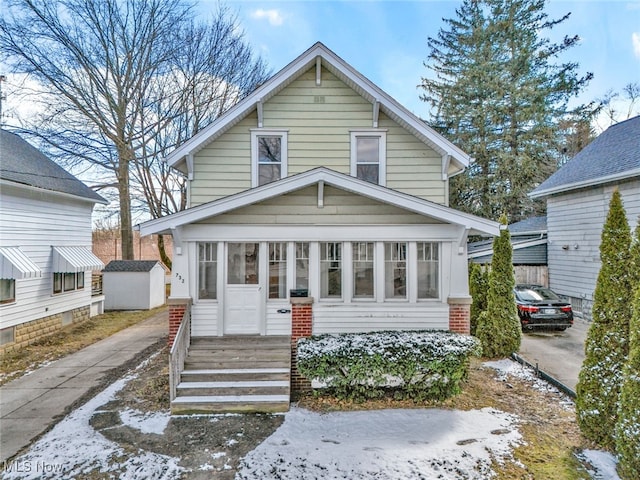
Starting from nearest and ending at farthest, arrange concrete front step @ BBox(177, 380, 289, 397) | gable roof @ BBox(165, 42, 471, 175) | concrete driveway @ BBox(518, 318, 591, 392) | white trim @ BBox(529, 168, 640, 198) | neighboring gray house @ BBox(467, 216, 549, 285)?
concrete front step @ BBox(177, 380, 289, 397), concrete driveway @ BBox(518, 318, 591, 392), gable roof @ BBox(165, 42, 471, 175), white trim @ BBox(529, 168, 640, 198), neighboring gray house @ BBox(467, 216, 549, 285)

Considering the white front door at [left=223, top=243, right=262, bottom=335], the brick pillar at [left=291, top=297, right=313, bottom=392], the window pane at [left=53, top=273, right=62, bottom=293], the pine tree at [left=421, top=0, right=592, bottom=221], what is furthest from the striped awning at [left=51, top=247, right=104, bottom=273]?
the pine tree at [left=421, top=0, right=592, bottom=221]

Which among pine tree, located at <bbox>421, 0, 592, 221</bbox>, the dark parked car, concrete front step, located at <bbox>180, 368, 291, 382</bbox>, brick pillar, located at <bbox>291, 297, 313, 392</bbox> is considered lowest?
concrete front step, located at <bbox>180, 368, 291, 382</bbox>

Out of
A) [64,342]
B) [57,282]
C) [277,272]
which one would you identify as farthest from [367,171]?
[57,282]

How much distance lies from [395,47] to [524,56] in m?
15.1

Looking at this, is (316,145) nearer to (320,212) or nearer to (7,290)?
(320,212)

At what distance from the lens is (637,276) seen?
4.64m

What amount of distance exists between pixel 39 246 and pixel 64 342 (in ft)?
10.6

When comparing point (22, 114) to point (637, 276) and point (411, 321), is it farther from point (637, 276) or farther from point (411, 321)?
point (637, 276)

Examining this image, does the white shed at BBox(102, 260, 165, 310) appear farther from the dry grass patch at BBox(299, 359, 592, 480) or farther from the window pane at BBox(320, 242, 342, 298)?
the dry grass patch at BBox(299, 359, 592, 480)

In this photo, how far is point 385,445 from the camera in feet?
16.1

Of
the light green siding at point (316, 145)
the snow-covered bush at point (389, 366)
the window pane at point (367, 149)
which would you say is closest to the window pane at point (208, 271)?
the light green siding at point (316, 145)

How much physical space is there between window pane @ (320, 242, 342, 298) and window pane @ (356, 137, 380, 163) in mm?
2714

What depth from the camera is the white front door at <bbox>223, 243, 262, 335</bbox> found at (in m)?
7.35

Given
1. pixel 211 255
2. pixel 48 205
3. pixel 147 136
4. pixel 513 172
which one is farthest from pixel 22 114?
pixel 513 172
